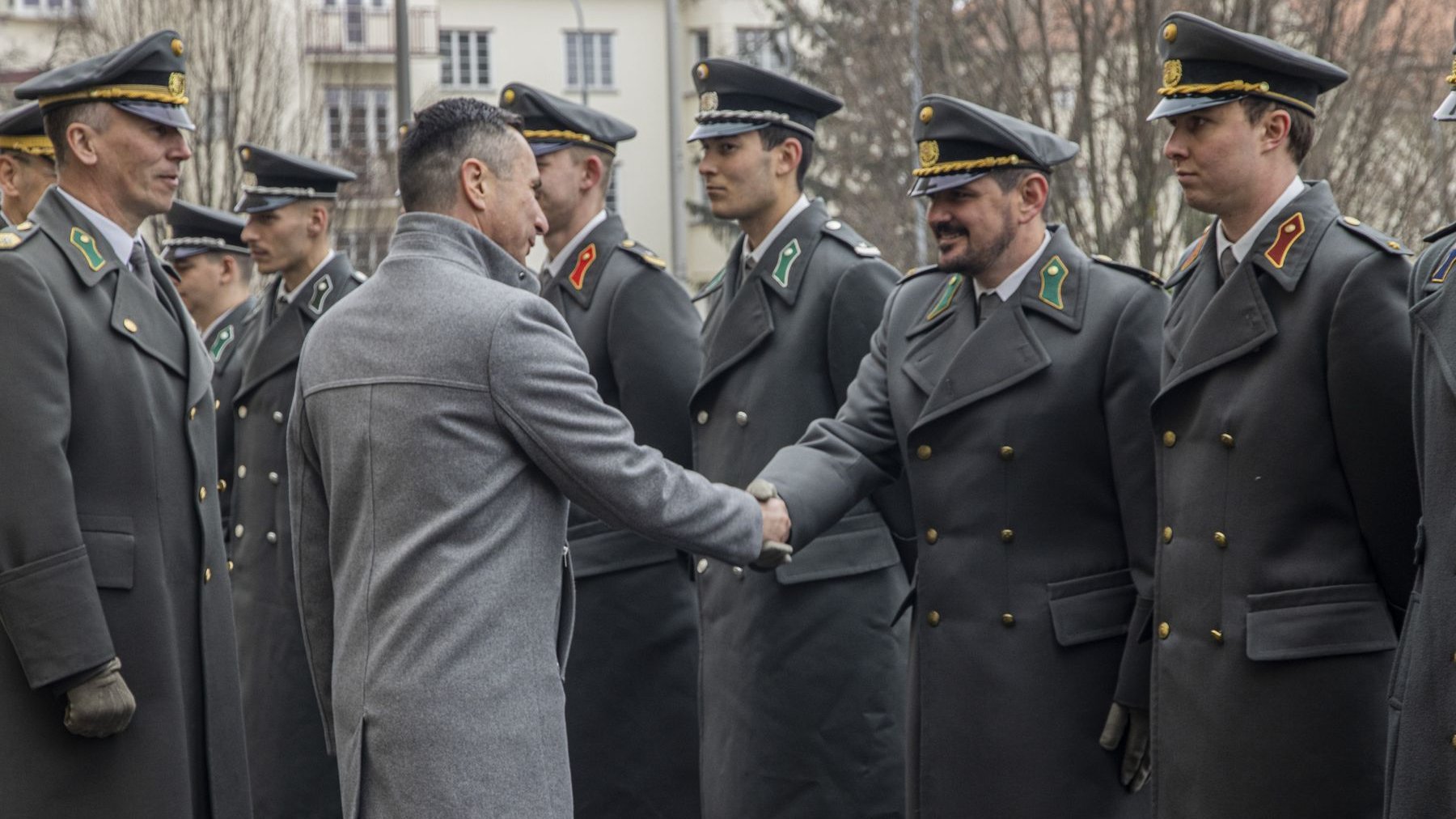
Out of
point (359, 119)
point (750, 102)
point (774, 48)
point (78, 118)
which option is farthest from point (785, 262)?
point (359, 119)

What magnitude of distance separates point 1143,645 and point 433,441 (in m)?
1.98

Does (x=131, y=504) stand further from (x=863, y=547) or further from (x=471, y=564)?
(x=863, y=547)

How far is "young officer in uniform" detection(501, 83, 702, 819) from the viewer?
6.59m

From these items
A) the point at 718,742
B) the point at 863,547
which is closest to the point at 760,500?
the point at 863,547

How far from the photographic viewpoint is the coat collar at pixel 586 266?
6.70m

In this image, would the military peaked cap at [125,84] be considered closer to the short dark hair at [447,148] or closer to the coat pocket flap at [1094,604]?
the short dark hair at [447,148]

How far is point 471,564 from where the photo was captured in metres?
4.15

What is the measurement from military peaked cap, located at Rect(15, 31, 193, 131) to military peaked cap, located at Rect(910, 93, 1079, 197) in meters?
2.17

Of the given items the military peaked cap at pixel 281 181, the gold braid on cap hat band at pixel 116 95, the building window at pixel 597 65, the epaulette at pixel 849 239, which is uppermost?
the building window at pixel 597 65

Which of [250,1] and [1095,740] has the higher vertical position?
[250,1]

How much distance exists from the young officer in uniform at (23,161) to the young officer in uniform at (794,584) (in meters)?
2.89

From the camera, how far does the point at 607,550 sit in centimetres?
661

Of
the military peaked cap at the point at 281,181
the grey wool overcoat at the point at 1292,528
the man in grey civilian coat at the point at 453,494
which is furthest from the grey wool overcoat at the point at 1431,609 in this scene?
the military peaked cap at the point at 281,181

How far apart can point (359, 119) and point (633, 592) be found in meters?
30.1
